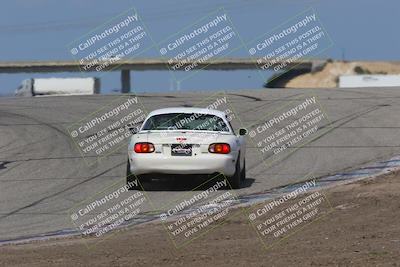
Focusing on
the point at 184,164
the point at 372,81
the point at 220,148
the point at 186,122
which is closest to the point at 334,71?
the point at 372,81

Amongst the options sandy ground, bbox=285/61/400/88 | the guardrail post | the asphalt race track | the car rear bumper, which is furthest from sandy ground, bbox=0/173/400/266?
the guardrail post

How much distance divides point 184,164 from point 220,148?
0.63 metres

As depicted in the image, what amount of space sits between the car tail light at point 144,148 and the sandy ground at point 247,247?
3454mm

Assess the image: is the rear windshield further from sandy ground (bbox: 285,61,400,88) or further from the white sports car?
sandy ground (bbox: 285,61,400,88)

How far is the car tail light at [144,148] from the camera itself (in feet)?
51.5

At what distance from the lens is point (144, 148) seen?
15.7 metres

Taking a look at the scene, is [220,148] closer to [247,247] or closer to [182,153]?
[182,153]

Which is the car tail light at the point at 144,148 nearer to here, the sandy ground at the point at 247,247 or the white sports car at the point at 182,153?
the white sports car at the point at 182,153

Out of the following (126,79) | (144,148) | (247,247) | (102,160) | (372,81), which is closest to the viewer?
(247,247)

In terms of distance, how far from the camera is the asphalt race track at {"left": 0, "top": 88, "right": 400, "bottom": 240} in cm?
1499

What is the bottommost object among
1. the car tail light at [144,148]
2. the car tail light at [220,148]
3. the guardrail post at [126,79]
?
the car tail light at [220,148]

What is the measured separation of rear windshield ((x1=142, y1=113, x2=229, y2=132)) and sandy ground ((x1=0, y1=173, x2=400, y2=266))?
390 centimetres

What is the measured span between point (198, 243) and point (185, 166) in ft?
17.6

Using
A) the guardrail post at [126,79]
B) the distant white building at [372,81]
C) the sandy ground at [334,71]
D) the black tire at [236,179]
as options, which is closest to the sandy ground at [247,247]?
the black tire at [236,179]
